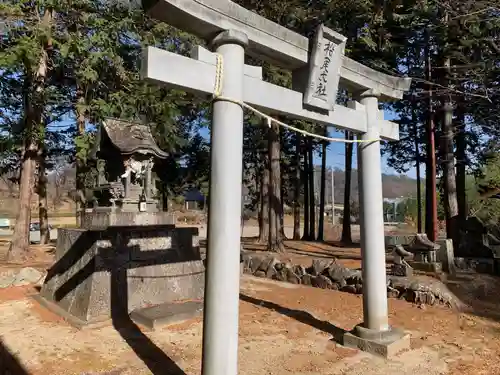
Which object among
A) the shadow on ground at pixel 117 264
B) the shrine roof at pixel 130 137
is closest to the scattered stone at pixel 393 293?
the shadow on ground at pixel 117 264

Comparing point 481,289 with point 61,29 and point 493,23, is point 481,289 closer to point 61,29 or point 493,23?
point 493,23

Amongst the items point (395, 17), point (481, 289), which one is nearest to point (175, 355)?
point (481, 289)

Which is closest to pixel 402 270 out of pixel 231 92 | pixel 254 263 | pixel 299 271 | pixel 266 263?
pixel 299 271

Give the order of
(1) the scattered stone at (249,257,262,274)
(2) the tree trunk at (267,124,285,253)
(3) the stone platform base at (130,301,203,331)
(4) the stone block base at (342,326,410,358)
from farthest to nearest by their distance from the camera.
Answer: (2) the tree trunk at (267,124,285,253)
(1) the scattered stone at (249,257,262,274)
(3) the stone platform base at (130,301,203,331)
(4) the stone block base at (342,326,410,358)

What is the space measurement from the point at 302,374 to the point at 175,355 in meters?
1.57

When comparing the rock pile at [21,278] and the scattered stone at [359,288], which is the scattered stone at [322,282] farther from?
the rock pile at [21,278]

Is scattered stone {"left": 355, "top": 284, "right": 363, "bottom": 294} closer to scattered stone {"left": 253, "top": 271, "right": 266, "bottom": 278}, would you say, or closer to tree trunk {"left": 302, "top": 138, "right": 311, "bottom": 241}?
scattered stone {"left": 253, "top": 271, "right": 266, "bottom": 278}

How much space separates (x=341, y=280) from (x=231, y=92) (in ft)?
19.0

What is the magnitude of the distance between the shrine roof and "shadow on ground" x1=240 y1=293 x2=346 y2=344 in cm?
364

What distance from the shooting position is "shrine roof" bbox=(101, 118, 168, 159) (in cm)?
796

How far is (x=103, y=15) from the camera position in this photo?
1259 cm

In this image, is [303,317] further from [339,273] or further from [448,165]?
[448,165]

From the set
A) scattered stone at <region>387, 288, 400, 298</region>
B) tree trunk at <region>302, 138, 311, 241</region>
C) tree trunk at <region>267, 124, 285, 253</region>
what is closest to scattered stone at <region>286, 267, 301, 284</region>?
scattered stone at <region>387, 288, 400, 298</region>

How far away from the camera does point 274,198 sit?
14.8 m
